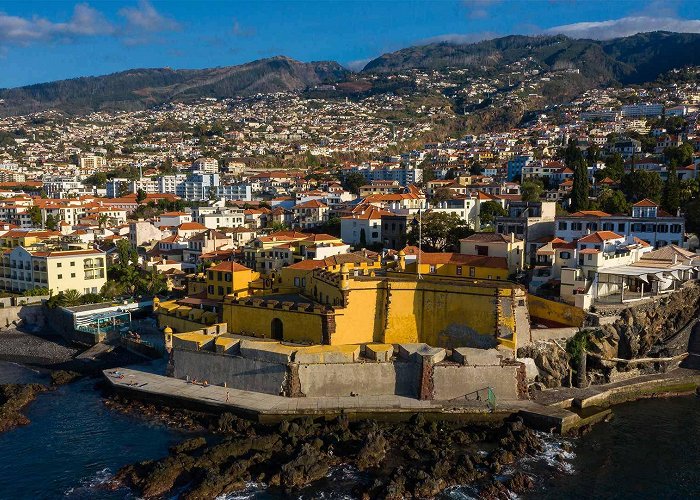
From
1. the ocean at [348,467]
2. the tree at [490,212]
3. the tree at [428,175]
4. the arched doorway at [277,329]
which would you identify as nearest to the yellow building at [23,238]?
the ocean at [348,467]

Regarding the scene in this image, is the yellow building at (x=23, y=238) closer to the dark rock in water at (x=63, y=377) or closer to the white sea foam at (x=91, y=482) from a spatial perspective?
the dark rock in water at (x=63, y=377)

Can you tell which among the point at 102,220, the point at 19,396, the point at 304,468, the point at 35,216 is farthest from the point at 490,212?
the point at 35,216

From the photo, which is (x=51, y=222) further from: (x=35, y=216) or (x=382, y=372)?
(x=382, y=372)

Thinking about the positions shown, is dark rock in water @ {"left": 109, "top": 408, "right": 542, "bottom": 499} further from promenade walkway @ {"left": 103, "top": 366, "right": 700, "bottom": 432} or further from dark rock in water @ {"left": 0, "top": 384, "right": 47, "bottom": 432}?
dark rock in water @ {"left": 0, "top": 384, "right": 47, "bottom": 432}

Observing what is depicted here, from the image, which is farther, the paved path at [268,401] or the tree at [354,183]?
the tree at [354,183]

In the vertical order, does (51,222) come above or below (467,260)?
below

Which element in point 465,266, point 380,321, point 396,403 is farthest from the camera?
point 465,266
